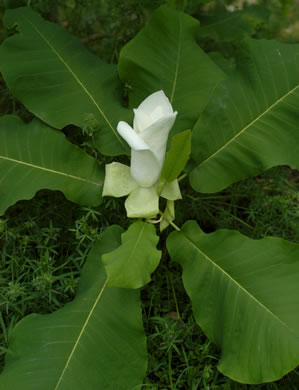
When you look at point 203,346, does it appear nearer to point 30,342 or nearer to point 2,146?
point 30,342

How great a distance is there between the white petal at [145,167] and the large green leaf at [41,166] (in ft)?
0.59

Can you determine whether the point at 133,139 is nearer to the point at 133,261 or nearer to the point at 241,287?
the point at 133,261

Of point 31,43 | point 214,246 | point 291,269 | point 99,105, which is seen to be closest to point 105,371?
point 214,246

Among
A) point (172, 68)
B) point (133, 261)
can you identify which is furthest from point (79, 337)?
point (172, 68)

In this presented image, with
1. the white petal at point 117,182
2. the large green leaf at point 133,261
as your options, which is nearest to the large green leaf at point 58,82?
the white petal at point 117,182

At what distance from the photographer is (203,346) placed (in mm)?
1369

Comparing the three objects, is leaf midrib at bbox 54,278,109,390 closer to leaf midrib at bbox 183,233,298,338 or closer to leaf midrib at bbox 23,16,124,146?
leaf midrib at bbox 183,233,298,338

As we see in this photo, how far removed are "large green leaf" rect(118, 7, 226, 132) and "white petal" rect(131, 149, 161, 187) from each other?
1.00 ft

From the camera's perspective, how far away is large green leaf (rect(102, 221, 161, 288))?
3.90 feet

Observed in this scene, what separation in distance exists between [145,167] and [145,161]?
3 centimetres

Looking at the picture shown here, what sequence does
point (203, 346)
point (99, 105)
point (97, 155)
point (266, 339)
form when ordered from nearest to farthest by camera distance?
point (266, 339) < point (203, 346) < point (99, 105) < point (97, 155)

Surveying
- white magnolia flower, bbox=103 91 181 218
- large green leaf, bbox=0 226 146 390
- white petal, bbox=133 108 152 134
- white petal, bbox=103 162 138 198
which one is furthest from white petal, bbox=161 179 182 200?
large green leaf, bbox=0 226 146 390

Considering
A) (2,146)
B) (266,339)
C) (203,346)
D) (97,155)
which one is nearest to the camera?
(266,339)

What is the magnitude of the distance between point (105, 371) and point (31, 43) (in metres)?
1.18
